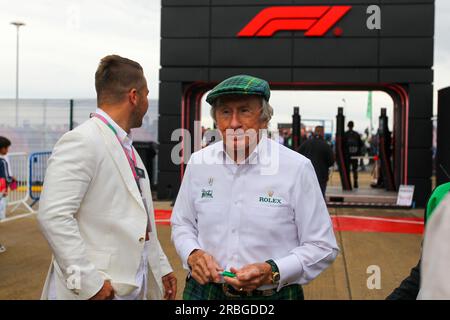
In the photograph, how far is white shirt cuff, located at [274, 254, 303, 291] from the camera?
7.20 ft

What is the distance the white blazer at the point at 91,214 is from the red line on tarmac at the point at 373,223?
7044 mm

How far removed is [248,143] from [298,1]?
34.9 ft

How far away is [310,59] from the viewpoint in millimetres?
12273

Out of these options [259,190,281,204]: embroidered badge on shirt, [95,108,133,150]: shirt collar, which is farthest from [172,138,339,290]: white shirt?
[95,108,133,150]: shirt collar

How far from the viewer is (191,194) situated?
2502 mm

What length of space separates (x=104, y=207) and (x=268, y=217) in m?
0.74

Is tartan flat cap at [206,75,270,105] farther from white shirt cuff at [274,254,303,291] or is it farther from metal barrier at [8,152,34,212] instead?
metal barrier at [8,152,34,212]

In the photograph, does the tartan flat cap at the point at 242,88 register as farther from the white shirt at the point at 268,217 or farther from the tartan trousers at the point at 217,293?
the tartan trousers at the point at 217,293

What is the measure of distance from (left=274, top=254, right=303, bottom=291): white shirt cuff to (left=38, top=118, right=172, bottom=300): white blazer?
648mm

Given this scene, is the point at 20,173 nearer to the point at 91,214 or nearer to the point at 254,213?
the point at 91,214

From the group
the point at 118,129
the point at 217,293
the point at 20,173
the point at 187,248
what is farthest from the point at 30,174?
the point at 217,293

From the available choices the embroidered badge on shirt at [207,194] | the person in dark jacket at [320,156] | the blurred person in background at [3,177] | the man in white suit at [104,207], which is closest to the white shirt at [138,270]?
the man in white suit at [104,207]

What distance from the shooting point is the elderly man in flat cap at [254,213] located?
2.27 meters
